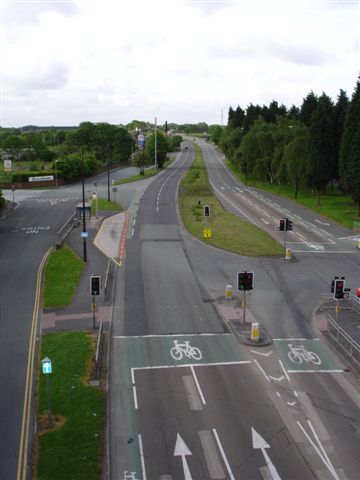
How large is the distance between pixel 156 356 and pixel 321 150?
2048 inches

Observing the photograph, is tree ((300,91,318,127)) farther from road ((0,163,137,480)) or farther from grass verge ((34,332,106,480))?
grass verge ((34,332,106,480))

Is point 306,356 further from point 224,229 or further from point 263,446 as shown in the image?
point 224,229

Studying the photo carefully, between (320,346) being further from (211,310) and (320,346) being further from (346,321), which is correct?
(211,310)

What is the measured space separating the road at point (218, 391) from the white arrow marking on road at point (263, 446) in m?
0.03

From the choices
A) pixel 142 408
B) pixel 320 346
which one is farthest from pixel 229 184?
pixel 142 408

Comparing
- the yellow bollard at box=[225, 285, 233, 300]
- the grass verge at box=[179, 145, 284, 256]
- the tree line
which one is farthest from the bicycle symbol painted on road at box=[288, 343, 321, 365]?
the tree line

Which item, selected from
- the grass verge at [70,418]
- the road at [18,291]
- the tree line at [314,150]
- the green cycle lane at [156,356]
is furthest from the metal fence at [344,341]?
the tree line at [314,150]

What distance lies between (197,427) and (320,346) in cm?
950

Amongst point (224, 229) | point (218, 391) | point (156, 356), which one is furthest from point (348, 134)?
point (218, 391)

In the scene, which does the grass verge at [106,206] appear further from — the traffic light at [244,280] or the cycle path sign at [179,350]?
the cycle path sign at [179,350]

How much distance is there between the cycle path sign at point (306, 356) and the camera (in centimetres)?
2269

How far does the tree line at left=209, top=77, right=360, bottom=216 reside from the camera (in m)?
62.9

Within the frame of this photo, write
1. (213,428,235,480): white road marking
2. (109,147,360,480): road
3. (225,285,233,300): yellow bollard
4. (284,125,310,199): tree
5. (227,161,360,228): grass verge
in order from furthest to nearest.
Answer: (284,125,310,199): tree → (227,161,360,228): grass verge → (225,285,233,300): yellow bollard → (109,147,360,480): road → (213,428,235,480): white road marking

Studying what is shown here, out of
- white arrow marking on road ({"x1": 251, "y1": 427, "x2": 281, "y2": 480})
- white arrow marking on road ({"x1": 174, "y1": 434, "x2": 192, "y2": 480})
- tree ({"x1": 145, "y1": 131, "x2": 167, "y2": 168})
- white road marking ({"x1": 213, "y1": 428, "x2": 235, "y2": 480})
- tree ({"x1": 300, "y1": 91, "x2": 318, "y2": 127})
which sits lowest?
white arrow marking on road ({"x1": 174, "y1": 434, "x2": 192, "y2": 480})
